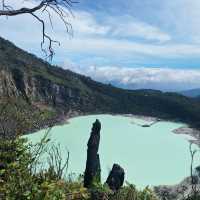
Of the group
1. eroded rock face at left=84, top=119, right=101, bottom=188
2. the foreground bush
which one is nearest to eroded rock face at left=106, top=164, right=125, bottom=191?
the foreground bush

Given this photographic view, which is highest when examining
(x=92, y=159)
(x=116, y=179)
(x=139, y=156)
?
(x=92, y=159)

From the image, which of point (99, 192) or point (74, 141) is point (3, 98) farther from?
point (74, 141)

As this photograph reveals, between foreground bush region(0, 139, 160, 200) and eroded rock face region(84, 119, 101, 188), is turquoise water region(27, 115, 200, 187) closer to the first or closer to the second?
eroded rock face region(84, 119, 101, 188)

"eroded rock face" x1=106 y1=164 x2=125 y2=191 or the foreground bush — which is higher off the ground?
the foreground bush

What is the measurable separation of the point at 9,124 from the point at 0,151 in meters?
1.35

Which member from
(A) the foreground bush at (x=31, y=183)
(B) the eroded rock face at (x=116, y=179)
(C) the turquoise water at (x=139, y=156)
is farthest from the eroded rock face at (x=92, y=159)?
(C) the turquoise water at (x=139, y=156)

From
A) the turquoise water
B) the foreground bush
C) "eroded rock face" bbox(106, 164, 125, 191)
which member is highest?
the foreground bush

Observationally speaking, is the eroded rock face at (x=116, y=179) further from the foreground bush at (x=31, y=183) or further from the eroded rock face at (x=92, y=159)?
the eroded rock face at (x=92, y=159)

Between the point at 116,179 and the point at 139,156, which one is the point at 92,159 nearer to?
the point at 116,179

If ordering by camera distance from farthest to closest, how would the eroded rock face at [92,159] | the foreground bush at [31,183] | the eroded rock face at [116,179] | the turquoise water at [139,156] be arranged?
the turquoise water at [139,156] → the eroded rock face at [92,159] → the eroded rock face at [116,179] → the foreground bush at [31,183]

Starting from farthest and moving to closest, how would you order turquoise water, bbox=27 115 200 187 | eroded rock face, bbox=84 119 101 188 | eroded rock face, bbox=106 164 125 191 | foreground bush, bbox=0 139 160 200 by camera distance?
turquoise water, bbox=27 115 200 187 < eroded rock face, bbox=84 119 101 188 < eroded rock face, bbox=106 164 125 191 < foreground bush, bbox=0 139 160 200

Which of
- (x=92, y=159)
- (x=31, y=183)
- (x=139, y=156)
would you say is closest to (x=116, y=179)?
(x=92, y=159)

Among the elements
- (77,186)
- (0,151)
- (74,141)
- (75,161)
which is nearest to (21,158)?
(0,151)

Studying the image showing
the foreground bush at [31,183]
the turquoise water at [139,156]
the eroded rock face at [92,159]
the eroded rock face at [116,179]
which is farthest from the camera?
the turquoise water at [139,156]
